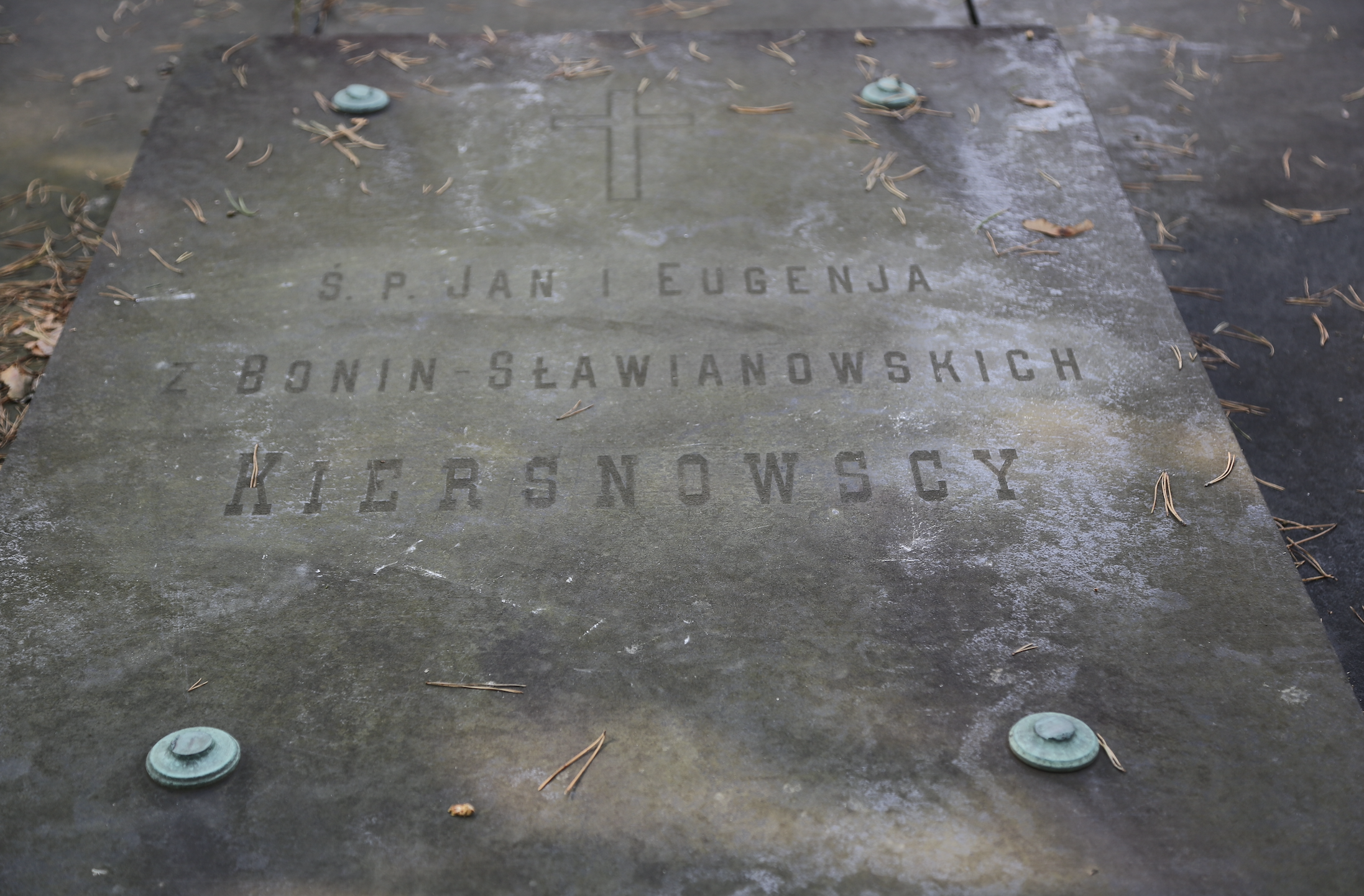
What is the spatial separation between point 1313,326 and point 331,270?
3116 mm

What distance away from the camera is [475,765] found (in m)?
2.05

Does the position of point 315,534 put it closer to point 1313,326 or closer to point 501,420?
point 501,420

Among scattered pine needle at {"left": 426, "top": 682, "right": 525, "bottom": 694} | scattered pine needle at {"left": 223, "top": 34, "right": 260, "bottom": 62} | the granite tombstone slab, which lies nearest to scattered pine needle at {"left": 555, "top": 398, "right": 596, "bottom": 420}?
the granite tombstone slab

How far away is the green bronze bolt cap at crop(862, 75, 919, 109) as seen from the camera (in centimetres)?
358

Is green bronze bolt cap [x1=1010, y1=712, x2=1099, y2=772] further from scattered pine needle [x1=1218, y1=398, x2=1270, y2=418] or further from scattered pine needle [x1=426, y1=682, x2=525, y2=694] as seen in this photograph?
scattered pine needle [x1=1218, y1=398, x2=1270, y2=418]

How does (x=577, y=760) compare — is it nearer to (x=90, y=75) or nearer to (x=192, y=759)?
(x=192, y=759)

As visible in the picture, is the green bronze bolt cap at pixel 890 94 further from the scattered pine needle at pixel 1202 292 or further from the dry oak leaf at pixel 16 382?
the dry oak leaf at pixel 16 382

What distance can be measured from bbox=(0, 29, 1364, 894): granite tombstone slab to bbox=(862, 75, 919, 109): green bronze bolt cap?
80 millimetres

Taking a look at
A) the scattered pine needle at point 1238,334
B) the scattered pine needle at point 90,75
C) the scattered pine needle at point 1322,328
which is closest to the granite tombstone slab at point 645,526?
the scattered pine needle at point 1238,334

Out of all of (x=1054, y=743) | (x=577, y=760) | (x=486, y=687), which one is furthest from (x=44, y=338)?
(x=1054, y=743)

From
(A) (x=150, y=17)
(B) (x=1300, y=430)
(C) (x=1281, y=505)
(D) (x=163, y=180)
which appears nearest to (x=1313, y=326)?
(B) (x=1300, y=430)

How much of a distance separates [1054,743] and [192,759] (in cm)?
164

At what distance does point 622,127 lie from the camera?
11.5 feet

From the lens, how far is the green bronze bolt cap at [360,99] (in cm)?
354
